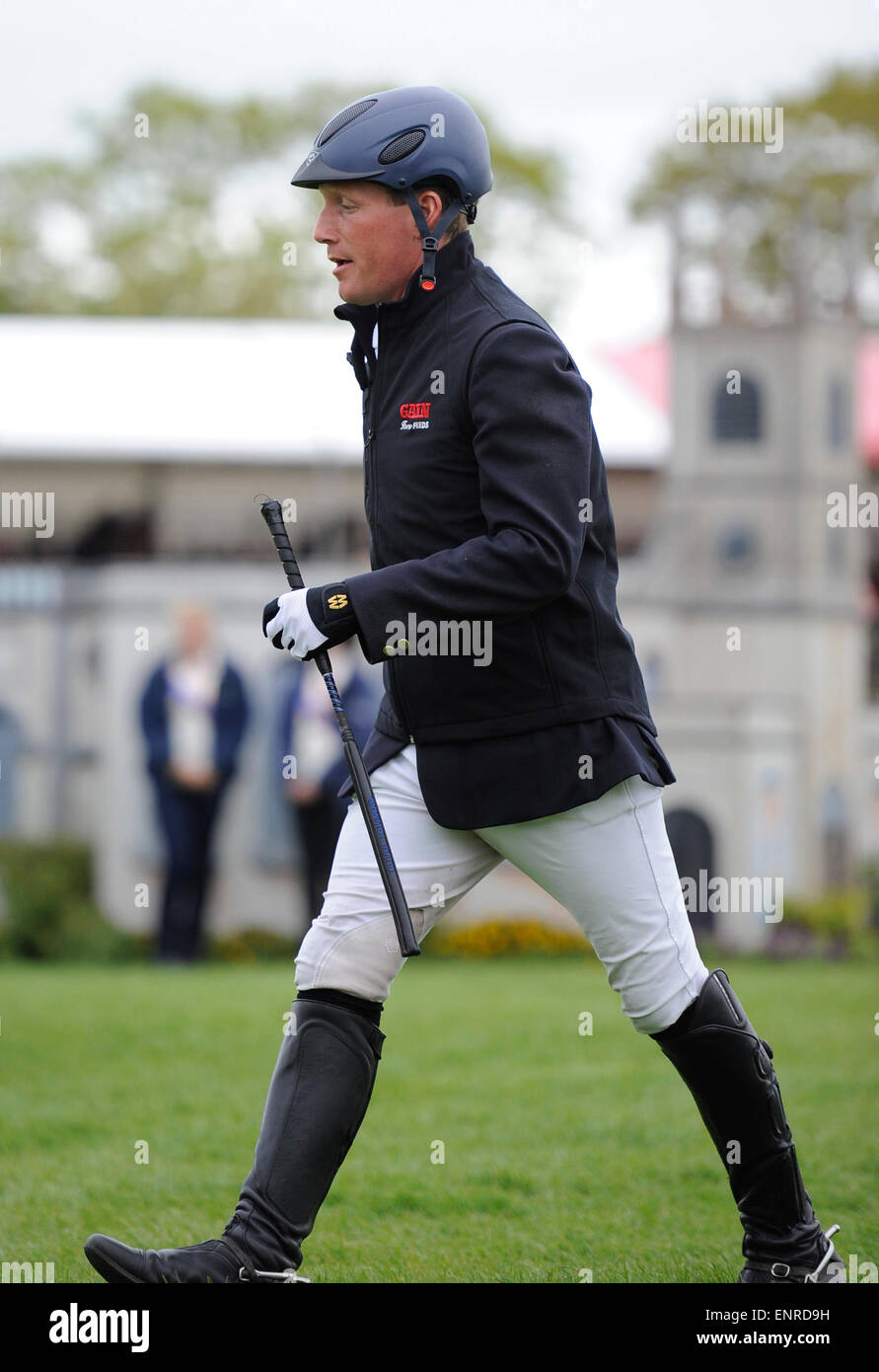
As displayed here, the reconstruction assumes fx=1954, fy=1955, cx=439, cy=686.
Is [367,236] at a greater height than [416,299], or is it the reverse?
[367,236]

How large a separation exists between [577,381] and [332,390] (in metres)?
19.8

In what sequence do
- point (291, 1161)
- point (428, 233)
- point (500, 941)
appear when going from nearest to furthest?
point (291, 1161) < point (428, 233) < point (500, 941)

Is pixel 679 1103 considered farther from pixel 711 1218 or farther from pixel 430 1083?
pixel 711 1218

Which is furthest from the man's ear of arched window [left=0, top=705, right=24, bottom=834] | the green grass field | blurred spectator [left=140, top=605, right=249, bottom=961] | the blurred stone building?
arched window [left=0, top=705, right=24, bottom=834]

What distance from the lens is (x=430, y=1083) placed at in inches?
300

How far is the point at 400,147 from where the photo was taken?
13.4ft

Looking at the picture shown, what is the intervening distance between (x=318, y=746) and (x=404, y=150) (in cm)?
1329

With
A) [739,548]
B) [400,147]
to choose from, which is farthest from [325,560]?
[400,147]

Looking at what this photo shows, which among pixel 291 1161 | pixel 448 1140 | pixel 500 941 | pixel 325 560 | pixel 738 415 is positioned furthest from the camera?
pixel 738 415

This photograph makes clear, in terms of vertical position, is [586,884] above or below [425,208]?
below

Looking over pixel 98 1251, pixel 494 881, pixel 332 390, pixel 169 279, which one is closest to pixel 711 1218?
pixel 98 1251

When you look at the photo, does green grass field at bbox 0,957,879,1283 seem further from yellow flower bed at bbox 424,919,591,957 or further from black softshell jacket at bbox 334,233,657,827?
yellow flower bed at bbox 424,919,591,957

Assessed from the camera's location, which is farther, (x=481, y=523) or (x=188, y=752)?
(x=188, y=752)

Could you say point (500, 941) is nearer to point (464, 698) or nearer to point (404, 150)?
point (464, 698)
